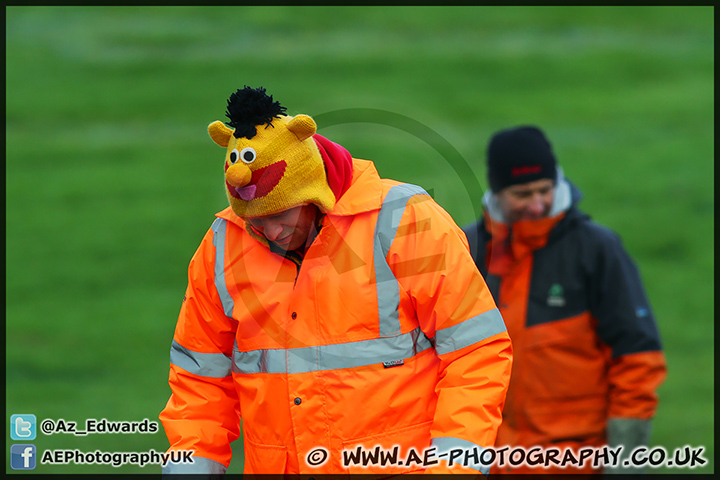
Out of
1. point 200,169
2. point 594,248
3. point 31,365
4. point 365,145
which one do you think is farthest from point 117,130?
point 594,248

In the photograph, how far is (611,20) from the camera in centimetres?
2195

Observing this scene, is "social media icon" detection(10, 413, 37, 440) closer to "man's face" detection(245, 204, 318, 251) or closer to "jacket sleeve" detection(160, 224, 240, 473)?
"jacket sleeve" detection(160, 224, 240, 473)

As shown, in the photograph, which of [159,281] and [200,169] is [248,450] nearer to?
[159,281]

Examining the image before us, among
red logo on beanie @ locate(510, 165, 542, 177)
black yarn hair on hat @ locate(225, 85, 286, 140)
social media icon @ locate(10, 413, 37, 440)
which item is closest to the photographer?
black yarn hair on hat @ locate(225, 85, 286, 140)

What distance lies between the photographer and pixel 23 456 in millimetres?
6016

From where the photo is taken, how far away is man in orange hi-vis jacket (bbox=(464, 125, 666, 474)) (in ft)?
15.3

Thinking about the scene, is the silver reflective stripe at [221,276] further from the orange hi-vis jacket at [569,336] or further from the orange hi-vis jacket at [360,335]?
the orange hi-vis jacket at [569,336]

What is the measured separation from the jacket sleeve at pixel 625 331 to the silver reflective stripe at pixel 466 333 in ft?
5.29

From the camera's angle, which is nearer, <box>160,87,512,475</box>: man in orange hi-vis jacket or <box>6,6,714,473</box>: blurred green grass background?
<box>160,87,512,475</box>: man in orange hi-vis jacket

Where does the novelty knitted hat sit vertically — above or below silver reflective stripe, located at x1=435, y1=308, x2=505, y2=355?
above

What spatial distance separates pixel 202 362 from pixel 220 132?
823mm

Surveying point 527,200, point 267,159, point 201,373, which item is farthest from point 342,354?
point 527,200

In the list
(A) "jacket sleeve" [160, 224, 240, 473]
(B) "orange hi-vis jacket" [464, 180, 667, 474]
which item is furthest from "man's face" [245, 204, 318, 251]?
(B) "orange hi-vis jacket" [464, 180, 667, 474]

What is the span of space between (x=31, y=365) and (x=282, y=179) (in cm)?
895
